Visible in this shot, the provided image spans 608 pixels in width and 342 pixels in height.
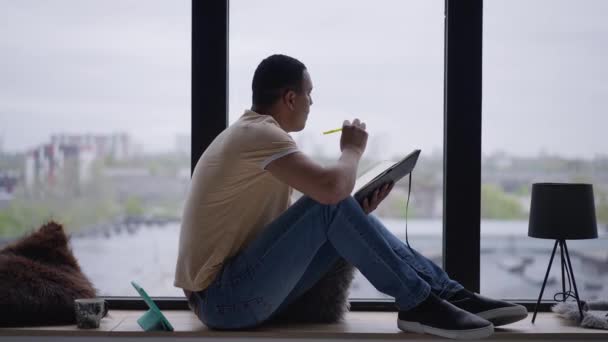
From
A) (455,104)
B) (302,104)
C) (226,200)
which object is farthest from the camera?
(455,104)

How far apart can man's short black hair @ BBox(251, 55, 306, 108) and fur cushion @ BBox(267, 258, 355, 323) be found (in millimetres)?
569

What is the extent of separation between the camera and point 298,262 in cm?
181

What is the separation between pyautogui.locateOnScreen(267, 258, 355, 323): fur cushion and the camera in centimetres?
204

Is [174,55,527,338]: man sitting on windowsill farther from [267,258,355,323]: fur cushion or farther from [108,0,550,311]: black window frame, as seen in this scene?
[108,0,550,311]: black window frame

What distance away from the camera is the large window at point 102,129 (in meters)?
2.48

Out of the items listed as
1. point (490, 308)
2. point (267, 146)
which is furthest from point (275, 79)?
point (490, 308)

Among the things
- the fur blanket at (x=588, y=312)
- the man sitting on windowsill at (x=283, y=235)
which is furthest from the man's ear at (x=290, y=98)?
the fur blanket at (x=588, y=312)

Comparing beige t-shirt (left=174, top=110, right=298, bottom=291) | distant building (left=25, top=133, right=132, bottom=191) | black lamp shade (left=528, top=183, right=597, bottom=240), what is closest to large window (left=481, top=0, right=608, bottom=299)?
black lamp shade (left=528, top=183, right=597, bottom=240)

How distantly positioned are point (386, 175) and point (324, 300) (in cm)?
48

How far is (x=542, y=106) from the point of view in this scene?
251cm

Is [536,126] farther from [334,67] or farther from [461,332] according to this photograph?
[461,332]

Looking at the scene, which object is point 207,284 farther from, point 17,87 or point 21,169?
point 17,87

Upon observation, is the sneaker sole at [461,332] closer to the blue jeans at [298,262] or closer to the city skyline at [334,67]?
the blue jeans at [298,262]

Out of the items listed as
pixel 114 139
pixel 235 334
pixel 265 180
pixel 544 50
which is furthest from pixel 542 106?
pixel 114 139
